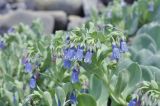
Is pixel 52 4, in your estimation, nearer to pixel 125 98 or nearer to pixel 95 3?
pixel 95 3

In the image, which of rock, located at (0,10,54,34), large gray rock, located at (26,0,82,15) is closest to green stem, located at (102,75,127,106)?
rock, located at (0,10,54,34)

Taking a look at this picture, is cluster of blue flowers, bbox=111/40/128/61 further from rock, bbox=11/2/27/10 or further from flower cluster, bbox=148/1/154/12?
rock, bbox=11/2/27/10

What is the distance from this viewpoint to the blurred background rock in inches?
283

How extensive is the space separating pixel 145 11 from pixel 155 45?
5.50 ft

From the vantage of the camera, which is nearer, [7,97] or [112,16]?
[7,97]

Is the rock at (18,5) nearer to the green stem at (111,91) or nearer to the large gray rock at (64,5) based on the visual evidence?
the large gray rock at (64,5)

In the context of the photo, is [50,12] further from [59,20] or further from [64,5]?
[64,5]

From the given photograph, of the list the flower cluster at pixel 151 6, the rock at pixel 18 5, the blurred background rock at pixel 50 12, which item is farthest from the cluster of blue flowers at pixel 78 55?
the rock at pixel 18 5

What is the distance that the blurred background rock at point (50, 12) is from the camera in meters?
7.18

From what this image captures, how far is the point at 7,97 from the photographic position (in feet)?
10.3

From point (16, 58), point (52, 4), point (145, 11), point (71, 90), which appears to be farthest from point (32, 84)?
point (52, 4)

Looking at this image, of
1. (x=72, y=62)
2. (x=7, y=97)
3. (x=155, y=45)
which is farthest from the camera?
(x=155, y=45)

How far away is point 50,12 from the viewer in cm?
794

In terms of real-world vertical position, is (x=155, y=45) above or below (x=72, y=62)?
below
